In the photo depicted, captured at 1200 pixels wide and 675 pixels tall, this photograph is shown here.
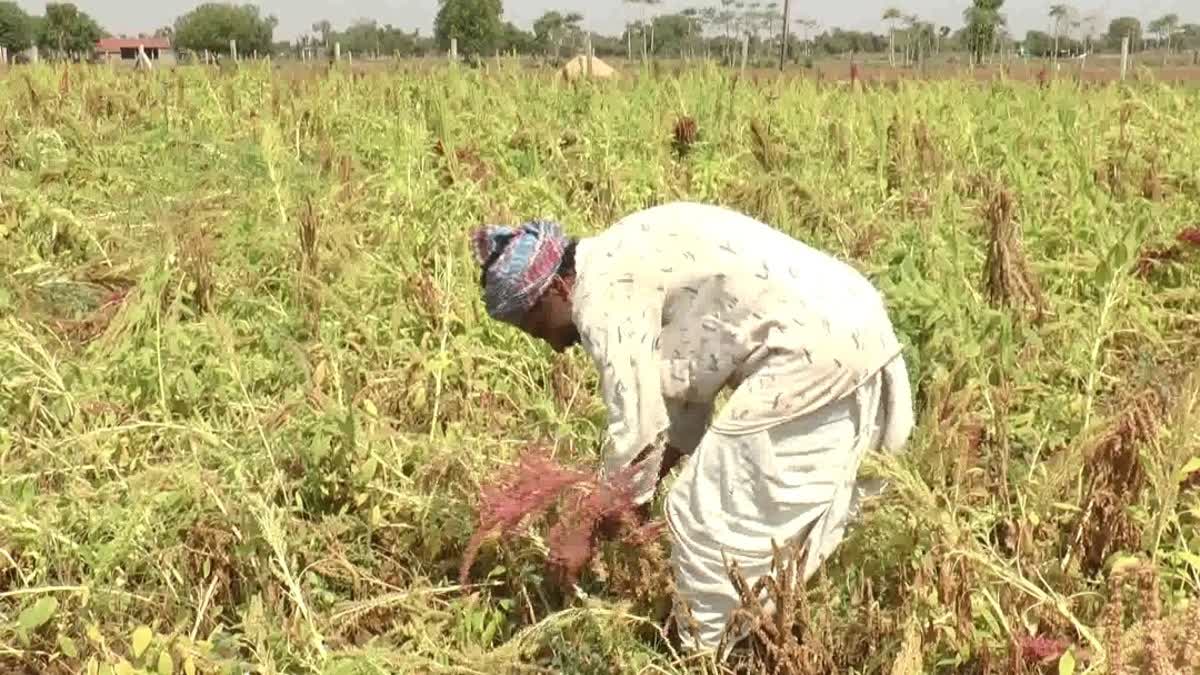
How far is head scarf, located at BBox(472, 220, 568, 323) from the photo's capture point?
70.3 inches

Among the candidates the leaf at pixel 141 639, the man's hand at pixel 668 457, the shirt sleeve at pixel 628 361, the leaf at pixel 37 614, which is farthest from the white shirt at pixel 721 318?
the leaf at pixel 37 614

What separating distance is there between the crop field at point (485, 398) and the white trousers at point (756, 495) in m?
0.08

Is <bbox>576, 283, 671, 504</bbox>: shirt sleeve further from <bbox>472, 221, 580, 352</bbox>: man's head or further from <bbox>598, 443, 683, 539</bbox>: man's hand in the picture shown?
<bbox>598, 443, 683, 539</bbox>: man's hand

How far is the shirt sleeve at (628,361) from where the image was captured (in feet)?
5.65

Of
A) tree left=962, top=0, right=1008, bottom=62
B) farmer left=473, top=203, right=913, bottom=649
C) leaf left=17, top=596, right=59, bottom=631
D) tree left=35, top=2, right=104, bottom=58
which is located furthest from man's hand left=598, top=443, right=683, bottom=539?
tree left=35, top=2, right=104, bottom=58

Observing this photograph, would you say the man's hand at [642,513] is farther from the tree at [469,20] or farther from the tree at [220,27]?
the tree at [220,27]

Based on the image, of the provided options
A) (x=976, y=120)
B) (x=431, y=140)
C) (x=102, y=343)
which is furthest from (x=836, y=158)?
(x=102, y=343)

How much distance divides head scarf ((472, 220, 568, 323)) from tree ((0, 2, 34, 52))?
73.3m

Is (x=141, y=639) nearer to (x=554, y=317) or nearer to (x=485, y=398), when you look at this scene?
(x=554, y=317)

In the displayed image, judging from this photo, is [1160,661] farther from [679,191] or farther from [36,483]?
[679,191]

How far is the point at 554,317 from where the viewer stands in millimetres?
1840

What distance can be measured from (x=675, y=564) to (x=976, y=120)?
4.12 meters

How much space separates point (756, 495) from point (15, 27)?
81.0 metres

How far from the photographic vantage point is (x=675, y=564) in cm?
188
